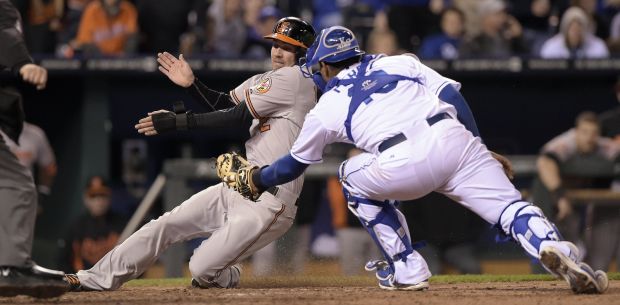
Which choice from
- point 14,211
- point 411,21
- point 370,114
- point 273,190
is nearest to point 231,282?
point 273,190

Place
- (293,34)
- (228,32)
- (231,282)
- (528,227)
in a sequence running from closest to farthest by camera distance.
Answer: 1. (528,227)
2. (293,34)
3. (231,282)
4. (228,32)

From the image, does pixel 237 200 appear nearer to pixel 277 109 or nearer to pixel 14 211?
pixel 277 109

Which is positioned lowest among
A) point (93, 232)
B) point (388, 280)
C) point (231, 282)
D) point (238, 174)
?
point (93, 232)

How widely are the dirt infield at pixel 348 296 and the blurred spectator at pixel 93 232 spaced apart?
11.3ft

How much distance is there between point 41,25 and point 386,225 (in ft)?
19.3

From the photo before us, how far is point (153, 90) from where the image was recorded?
11742 mm

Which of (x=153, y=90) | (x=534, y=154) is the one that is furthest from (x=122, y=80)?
(x=534, y=154)

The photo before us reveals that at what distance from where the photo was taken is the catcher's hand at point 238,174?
6.34 metres

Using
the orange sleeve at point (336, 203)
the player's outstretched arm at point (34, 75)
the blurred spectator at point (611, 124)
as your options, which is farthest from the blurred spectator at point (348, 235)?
the player's outstretched arm at point (34, 75)

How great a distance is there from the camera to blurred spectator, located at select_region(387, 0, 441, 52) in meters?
11.7

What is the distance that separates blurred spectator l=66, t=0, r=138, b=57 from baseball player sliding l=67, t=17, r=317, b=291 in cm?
455

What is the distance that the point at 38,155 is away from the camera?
11.2 m

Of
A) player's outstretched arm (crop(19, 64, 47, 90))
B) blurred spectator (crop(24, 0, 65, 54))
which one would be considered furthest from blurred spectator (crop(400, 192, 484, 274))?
player's outstretched arm (crop(19, 64, 47, 90))

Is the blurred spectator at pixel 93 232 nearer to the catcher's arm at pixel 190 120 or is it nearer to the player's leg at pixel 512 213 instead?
the catcher's arm at pixel 190 120
